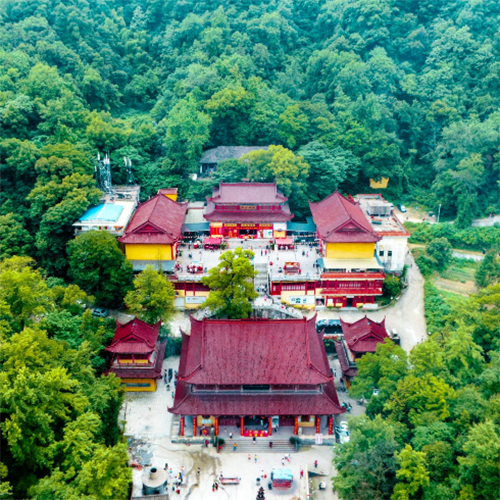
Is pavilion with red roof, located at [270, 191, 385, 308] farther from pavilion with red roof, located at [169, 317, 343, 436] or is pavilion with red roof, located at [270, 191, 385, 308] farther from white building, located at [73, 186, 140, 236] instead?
white building, located at [73, 186, 140, 236]

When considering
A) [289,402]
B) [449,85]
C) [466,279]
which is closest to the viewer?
[289,402]

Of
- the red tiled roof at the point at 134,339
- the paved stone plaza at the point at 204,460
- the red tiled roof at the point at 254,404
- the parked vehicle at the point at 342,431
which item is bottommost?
the paved stone plaza at the point at 204,460

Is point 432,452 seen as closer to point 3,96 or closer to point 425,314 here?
point 425,314

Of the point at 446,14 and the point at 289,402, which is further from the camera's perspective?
the point at 446,14

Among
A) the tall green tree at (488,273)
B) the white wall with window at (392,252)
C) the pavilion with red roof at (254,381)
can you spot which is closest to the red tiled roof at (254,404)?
the pavilion with red roof at (254,381)

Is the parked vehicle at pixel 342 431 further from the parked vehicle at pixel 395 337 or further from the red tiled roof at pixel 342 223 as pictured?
the red tiled roof at pixel 342 223

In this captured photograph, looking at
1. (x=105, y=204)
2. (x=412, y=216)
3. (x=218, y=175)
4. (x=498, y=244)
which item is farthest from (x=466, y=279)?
(x=105, y=204)

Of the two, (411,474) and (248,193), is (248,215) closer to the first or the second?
(248,193)
